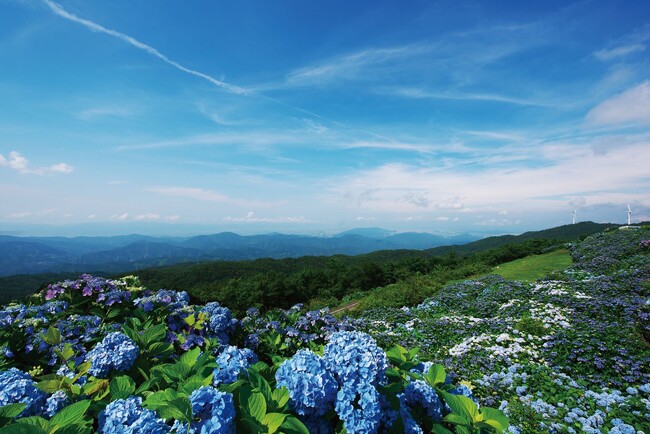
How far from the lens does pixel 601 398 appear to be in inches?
199

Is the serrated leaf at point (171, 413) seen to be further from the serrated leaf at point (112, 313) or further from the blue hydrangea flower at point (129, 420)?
the serrated leaf at point (112, 313)

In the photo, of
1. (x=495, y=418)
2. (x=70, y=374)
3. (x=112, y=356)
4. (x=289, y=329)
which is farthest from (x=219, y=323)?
(x=495, y=418)

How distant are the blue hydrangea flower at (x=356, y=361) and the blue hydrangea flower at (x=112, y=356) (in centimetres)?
181

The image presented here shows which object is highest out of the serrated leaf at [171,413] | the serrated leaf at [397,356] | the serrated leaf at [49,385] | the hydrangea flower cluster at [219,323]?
the serrated leaf at [171,413]

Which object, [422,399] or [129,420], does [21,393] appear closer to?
[129,420]

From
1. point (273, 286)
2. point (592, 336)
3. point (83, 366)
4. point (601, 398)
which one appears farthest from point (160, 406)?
point (273, 286)

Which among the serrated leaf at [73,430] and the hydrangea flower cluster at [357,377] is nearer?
the serrated leaf at [73,430]

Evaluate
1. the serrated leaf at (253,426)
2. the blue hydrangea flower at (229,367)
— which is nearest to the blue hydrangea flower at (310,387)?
the serrated leaf at (253,426)

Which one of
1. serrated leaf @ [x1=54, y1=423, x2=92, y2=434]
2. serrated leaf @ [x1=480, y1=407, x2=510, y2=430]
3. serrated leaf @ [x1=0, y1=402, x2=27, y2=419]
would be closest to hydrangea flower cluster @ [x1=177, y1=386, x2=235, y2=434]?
serrated leaf @ [x1=54, y1=423, x2=92, y2=434]

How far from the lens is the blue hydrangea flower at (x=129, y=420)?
1.52 meters

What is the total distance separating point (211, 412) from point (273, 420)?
330 millimetres

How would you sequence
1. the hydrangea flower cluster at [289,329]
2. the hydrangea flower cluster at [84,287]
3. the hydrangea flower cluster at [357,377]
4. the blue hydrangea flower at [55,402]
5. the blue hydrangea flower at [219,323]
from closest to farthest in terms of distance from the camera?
the hydrangea flower cluster at [357,377] → the blue hydrangea flower at [55,402] → the blue hydrangea flower at [219,323] → the hydrangea flower cluster at [289,329] → the hydrangea flower cluster at [84,287]

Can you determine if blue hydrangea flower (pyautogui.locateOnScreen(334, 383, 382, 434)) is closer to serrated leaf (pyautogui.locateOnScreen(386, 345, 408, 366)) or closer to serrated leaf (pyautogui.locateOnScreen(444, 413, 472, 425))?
serrated leaf (pyautogui.locateOnScreen(444, 413, 472, 425))

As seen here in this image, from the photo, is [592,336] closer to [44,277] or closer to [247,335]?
[247,335]
